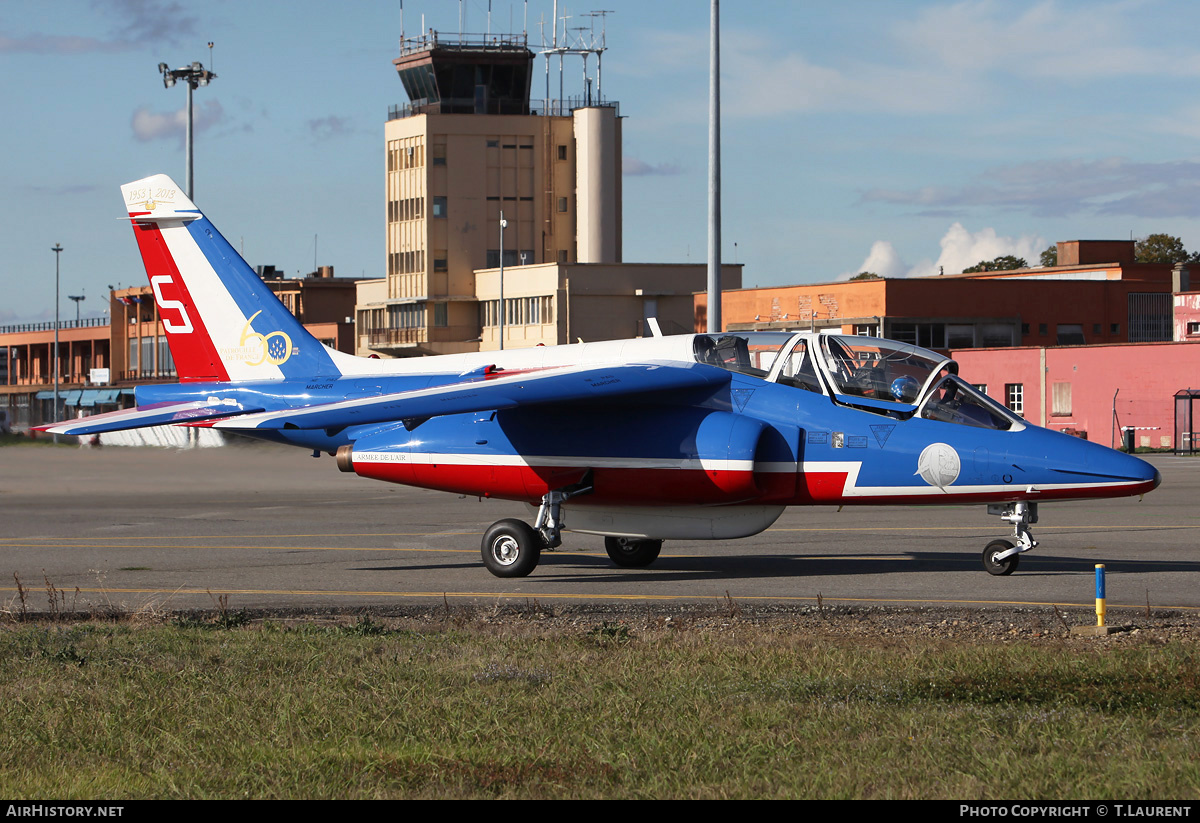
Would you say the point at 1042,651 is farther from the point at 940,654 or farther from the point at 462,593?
the point at 462,593

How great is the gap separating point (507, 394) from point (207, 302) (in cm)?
669

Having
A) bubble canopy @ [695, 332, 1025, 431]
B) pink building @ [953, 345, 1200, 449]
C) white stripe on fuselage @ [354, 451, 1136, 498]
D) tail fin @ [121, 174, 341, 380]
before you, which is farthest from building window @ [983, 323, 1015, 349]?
white stripe on fuselage @ [354, 451, 1136, 498]

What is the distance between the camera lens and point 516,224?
10088cm

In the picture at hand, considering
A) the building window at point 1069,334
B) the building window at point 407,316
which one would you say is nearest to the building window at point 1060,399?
the building window at point 1069,334

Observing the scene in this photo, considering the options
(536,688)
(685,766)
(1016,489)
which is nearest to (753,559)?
(1016,489)

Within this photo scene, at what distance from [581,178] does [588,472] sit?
87.3 meters

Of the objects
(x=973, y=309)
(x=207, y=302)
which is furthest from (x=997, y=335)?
(x=207, y=302)

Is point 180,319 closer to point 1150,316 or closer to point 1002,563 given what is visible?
point 1002,563

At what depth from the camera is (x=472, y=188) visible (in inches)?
3898

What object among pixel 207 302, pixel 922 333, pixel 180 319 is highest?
pixel 922 333

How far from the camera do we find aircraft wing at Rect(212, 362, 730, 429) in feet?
47.1

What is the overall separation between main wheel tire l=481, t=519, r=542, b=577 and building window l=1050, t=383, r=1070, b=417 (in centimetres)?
4827

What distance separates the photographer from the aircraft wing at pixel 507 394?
14.4 m

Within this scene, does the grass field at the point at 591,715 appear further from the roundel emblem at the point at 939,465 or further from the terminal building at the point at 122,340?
the terminal building at the point at 122,340
